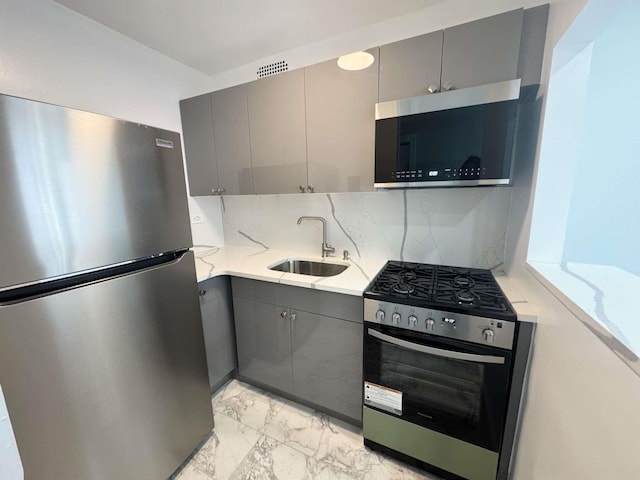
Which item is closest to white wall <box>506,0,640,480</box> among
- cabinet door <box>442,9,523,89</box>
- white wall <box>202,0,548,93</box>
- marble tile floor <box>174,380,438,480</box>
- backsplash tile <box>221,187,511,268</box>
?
cabinet door <box>442,9,523,89</box>

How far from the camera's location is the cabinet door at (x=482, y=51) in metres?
1.15

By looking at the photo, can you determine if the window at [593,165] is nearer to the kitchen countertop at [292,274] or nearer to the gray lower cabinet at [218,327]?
the kitchen countertop at [292,274]

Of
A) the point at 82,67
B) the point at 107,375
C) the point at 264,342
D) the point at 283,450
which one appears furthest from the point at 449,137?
the point at 82,67

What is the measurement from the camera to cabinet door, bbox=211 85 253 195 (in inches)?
71.7

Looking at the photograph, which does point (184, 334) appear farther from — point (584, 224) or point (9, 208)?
point (584, 224)

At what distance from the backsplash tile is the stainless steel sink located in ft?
0.37

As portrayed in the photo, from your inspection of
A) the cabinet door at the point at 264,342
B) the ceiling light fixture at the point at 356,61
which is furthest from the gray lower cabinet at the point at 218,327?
the ceiling light fixture at the point at 356,61

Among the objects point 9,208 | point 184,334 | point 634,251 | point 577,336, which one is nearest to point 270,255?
point 184,334

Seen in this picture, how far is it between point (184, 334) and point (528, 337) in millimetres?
1558

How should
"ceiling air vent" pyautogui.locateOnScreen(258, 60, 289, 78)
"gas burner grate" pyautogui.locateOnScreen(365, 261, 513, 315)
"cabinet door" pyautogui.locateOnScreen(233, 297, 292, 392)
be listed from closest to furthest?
"gas burner grate" pyautogui.locateOnScreen(365, 261, 513, 315)
"cabinet door" pyautogui.locateOnScreen(233, 297, 292, 392)
"ceiling air vent" pyautogui.locateOnScreen(258, 60, 289, 78)

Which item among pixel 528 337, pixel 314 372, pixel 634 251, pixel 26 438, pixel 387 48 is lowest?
pixel 314 372

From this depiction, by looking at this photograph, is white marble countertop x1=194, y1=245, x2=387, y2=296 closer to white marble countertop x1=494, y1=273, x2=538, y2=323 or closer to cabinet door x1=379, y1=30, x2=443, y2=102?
white marble countertop x1=494, y1=273, x2=538, y2=323

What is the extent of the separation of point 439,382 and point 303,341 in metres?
0.77

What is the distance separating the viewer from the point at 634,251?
939 millimetres
